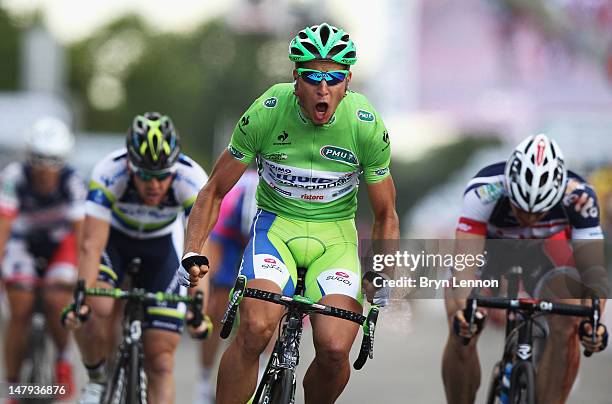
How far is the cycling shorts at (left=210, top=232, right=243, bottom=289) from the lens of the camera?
1126 centimetres

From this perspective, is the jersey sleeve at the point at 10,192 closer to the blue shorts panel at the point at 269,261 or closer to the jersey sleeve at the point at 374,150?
the blue shorts panel at the point at 269,261

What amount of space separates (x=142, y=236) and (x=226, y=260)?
2507mm

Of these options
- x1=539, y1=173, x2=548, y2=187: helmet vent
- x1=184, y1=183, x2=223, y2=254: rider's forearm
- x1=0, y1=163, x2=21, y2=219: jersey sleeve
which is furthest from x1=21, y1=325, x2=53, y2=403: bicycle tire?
x1=539, y1=173, x2=548, y2=187: helmet vent

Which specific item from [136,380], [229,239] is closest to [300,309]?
[136,380]

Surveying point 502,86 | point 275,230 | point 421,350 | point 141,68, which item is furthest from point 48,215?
point 141,68

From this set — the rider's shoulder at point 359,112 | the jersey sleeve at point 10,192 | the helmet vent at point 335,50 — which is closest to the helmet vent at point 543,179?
the rider's shoulder at point 359,112

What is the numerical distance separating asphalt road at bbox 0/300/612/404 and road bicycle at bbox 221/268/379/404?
1.73ft

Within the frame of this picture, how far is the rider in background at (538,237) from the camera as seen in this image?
25.1 ft

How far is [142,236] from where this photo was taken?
8.89 m

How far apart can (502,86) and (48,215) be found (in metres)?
45.8

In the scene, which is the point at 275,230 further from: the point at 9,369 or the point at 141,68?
the point at 141,68

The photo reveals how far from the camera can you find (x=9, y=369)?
10.4 metres

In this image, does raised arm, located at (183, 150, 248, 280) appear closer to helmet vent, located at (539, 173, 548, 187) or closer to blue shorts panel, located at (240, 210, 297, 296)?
blue shorts panel, located at (240, 210, 297, 296)

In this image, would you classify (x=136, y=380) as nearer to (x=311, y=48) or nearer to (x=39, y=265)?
(x=311, y=48)
